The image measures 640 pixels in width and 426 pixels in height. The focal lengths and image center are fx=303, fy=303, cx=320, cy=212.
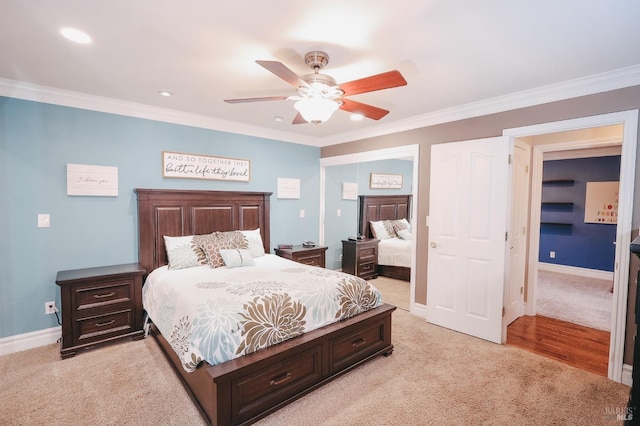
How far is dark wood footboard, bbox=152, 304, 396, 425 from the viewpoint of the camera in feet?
6.06

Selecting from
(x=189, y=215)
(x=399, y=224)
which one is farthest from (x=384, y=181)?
(x=189, y=215)

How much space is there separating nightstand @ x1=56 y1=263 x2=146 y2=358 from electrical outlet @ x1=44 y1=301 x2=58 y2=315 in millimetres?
342

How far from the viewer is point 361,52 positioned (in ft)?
6.92

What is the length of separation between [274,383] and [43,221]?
108 inches

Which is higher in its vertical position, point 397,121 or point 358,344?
point 397,121

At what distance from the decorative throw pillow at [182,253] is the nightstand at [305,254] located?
4.01 feet

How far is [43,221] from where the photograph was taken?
115 inches

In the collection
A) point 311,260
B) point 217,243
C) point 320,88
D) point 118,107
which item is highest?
point 118,107

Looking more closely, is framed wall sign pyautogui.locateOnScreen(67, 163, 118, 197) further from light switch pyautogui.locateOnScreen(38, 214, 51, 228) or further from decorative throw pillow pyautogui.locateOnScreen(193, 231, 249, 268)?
decorative throw pillow pyautogui.locateOnScreen(193, 231, 249, 268)

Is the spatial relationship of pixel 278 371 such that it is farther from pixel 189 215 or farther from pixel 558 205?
pixel 558 205

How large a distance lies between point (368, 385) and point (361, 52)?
8.13ft

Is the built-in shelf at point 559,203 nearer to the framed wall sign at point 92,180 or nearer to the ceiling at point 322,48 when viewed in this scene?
the ceiling at point 322,48

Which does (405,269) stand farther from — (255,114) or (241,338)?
(241,338)

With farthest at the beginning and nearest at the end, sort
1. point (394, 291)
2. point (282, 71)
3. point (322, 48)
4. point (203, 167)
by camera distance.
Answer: point (394, 291)
point (203, 167)
point (322, 48)
point (282, 71)
